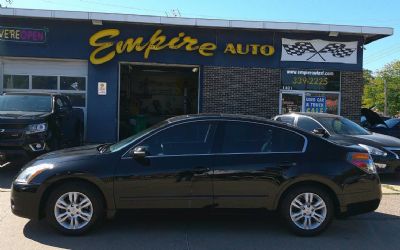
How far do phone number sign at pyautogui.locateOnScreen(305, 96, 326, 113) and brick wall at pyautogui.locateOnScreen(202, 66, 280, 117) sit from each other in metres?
1.35

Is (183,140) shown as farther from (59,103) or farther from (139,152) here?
(59,103)

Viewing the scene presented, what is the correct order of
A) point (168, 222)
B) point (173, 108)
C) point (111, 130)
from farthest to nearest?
point (173, 108) < point (111, 130) < point (168, 222)

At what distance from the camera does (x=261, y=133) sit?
6363mm

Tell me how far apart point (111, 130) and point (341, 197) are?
11.9 m

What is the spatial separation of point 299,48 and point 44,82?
30.4ft

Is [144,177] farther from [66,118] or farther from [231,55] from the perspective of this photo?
[231,55]

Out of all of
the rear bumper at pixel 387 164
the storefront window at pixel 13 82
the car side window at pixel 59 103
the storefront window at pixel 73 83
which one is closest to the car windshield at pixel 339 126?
the rear bumper at pixel 387 164

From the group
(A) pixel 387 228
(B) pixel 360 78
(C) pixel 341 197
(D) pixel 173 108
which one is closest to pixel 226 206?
(C) pixel 341 197

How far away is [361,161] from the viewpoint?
6363 mm

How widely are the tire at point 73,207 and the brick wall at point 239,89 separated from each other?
11645 mm

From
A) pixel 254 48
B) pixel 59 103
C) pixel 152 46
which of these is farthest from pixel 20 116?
pixel 254 48

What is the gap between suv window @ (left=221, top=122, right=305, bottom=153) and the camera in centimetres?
627

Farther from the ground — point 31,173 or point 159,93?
point 159,93

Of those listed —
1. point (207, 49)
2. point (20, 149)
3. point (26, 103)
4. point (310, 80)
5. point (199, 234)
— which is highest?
point (207, 49)
